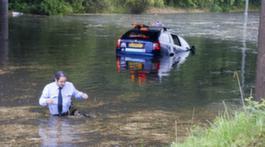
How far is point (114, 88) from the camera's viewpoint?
1844 cm

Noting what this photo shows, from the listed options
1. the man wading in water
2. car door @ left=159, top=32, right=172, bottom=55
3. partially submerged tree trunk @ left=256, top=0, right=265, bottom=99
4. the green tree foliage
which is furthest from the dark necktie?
the green tree foliage

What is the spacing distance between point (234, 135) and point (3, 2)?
3481cm

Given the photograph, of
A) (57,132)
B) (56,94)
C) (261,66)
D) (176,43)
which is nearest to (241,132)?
(261,66)

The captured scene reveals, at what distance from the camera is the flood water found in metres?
11.9

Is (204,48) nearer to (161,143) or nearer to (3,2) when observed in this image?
(3,2)

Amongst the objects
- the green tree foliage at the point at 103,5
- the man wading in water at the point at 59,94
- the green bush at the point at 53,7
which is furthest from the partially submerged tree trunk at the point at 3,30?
the green tree foliage at the point at 103,5

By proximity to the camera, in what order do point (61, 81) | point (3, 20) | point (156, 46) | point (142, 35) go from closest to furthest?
point (61, 81) < point (156, 46) < point (142, 35) < point (3, 20)

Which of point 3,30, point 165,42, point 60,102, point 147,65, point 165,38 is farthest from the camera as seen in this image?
point 3,30

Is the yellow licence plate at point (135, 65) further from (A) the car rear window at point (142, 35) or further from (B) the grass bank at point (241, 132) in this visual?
(B) the grass bank at point (241, 132)

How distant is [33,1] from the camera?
64375mm

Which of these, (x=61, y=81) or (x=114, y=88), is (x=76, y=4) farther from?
(x=61, y=81)

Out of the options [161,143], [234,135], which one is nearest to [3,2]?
[161,143]

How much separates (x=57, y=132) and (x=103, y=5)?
59519 mm

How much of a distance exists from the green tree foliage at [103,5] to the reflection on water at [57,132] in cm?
5092
